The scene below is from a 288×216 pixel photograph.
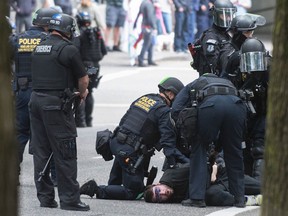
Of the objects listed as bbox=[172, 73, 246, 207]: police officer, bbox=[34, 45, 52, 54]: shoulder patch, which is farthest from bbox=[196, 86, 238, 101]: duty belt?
bbox=[34, 45, 52, 54]: shoulder patch

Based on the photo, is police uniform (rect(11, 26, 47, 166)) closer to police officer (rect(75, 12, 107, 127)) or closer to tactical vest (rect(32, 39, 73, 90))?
tactical vest (rect(32, 39, 73, 90))

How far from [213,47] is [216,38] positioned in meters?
0.26

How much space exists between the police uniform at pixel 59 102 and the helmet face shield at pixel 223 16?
310cm

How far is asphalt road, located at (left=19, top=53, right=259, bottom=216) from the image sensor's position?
10.4 m

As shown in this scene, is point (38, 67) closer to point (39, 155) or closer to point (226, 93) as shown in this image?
point (39, 155)

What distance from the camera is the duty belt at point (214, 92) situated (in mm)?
10414

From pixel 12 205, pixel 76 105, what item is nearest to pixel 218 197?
pixel 76 105

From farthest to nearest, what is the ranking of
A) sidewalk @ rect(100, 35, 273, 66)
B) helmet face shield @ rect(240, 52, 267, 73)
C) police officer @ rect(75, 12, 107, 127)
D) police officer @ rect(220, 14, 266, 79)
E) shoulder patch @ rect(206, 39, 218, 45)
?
sidewalk @ rect(100, 35, 273, 66) → police officer @ rect(75, 12, 107, 127) → shoulder patch @ rect(206, 39, 218, 45) → police officer @ rect(220, 14, 266, 79) → helmet face shield @ rect(240, 52, 267, 73)

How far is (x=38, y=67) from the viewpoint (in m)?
10.3

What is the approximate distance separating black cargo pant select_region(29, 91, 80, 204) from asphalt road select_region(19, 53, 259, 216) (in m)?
0.25

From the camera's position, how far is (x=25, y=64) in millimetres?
11977

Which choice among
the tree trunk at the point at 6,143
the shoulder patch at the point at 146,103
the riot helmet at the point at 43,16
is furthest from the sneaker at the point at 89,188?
the tree trunk at the point at 6,143

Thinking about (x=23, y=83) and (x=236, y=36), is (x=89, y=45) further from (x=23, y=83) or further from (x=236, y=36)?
(x=23, y=83)

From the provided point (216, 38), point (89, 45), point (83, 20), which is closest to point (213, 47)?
point (216, 38)
